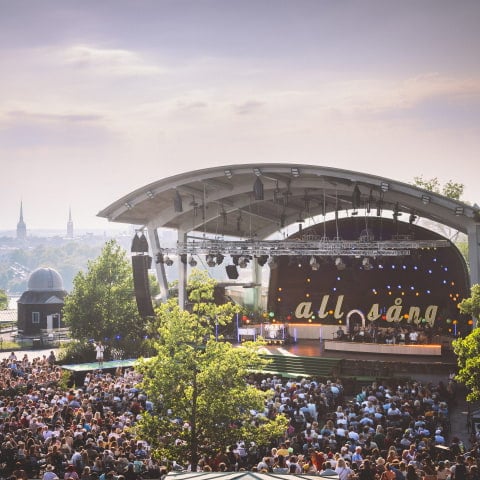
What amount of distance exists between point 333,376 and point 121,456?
16032 millimetres

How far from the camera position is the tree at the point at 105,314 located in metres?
38.4

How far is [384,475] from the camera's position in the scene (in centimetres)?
1236

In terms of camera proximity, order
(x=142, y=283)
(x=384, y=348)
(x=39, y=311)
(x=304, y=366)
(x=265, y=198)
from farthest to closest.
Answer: (x=39, y=311) < (x=265, y=198) < (x=142, y=283) < (x=384, y=348) < (x=304, y=366)

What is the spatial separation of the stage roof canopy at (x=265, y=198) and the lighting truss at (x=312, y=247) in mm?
1640

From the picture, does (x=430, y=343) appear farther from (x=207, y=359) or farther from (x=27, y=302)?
(x=27, y=302)

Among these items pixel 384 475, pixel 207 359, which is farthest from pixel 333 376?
pixel 384 475

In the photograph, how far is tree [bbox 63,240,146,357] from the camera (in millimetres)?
38438

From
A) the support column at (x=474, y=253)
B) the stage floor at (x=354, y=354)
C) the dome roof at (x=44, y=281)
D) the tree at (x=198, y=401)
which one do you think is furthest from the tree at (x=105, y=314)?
the dome roof at (x=44, y=281)

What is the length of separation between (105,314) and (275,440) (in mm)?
22056

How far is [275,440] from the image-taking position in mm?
18672

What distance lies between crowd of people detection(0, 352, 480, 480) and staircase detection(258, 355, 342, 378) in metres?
3.62

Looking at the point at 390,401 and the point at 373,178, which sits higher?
the point at 373,178

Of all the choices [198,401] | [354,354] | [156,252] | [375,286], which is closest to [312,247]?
[354,354]

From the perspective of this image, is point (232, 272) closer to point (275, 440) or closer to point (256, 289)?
point (256, 289)
